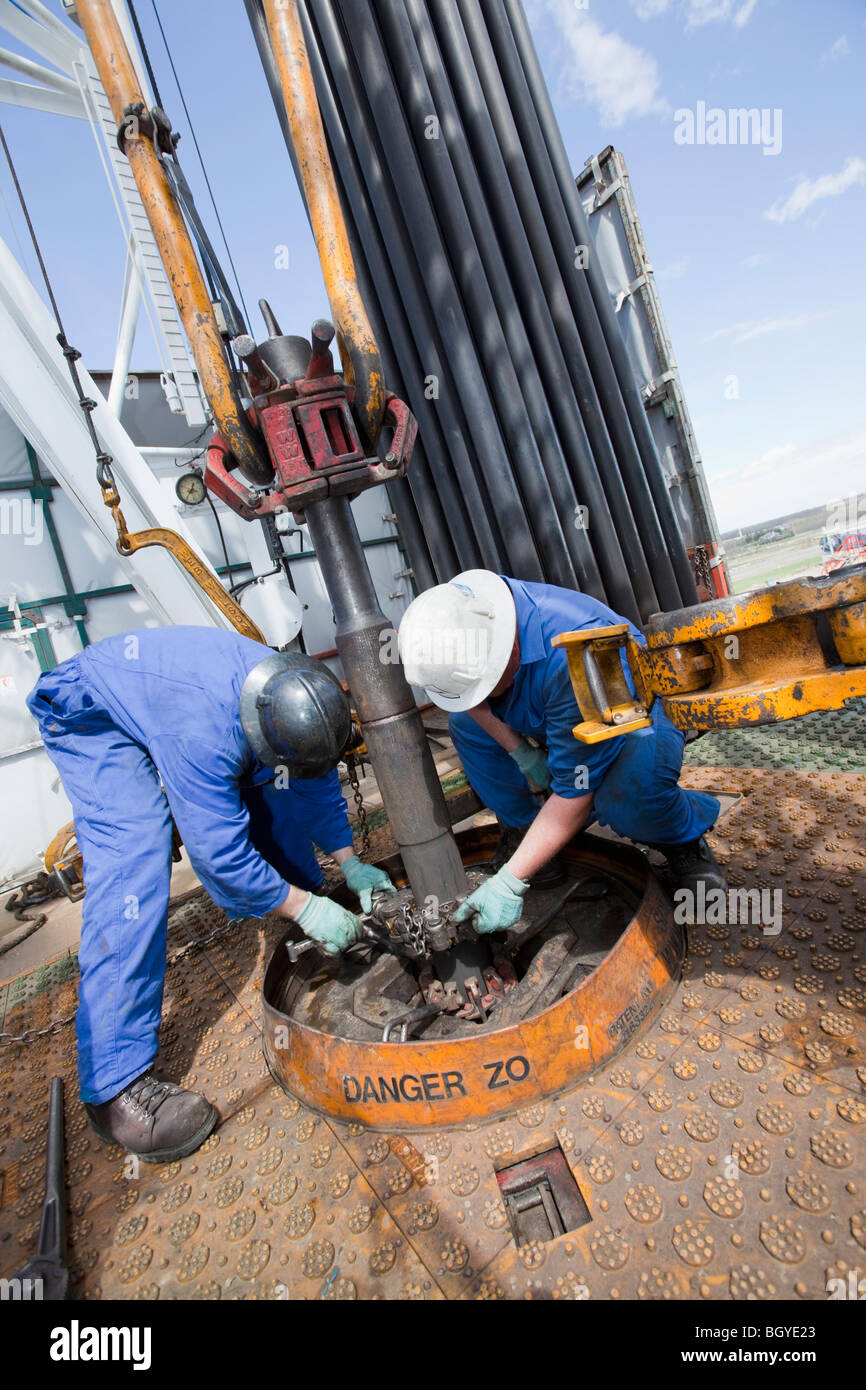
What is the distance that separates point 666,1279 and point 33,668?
22.1 ft

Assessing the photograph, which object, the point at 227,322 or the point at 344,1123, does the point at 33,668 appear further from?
the point at 344,1123

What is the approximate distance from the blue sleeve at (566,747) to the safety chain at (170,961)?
1.41 meters

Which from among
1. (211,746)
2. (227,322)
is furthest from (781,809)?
(227,322)

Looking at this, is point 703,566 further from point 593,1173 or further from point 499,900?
point 593,1173

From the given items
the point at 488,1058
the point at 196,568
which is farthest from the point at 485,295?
the point at 488,1058

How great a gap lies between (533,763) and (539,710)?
1.37ft

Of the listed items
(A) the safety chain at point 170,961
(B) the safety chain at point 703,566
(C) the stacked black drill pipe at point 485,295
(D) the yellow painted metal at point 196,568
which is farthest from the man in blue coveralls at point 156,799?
(B) the safety chain at point 703,566

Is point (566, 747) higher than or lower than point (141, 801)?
lower

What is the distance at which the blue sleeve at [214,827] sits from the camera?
2.01 metres

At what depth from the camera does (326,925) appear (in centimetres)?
212

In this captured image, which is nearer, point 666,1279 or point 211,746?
point 666,1279

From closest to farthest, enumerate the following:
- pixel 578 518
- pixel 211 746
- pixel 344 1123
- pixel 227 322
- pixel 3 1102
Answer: pixel 344 1123 < pixel 211 746 < pixel 3 1102 < pixel 227 322 < pixel 578 518

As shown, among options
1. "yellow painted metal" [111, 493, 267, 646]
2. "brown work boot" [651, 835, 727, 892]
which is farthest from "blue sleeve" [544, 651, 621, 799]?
"yellow painted metal" [111, 493, 267, 646]
